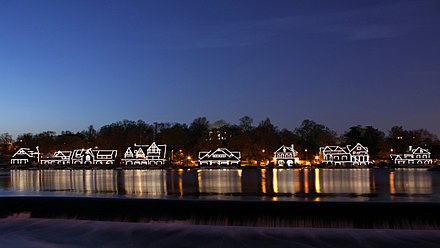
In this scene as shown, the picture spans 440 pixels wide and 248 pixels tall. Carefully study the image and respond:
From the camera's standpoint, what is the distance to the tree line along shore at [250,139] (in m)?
129

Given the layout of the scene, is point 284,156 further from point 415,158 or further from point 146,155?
point 146,155

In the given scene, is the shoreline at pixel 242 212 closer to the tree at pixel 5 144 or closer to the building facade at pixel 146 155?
the building facade at pixel 146 155

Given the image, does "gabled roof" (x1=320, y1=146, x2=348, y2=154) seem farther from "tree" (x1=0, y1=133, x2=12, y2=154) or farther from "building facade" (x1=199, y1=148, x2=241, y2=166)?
"tree" (x1=0, y1=133, x2=12, y2=154)

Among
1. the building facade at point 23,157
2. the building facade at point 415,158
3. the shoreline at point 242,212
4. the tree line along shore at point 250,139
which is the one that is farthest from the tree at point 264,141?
the shoreline at point 242,212

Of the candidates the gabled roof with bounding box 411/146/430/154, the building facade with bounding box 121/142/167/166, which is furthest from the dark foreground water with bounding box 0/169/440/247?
the gabled roof with bounding box 411/146/430/154

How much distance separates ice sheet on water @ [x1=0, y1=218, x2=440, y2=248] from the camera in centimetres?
1541

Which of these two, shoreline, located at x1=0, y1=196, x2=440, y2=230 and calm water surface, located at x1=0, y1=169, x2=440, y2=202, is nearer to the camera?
shoreline, located at x1=0, y1=196, x2=440, y2=230

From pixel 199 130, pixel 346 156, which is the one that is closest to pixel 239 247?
pixel 346 156

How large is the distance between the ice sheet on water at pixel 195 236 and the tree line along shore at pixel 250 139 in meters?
107

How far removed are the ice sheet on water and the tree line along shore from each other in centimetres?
10716

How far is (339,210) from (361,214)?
0.80 m

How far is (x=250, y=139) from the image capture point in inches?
4970

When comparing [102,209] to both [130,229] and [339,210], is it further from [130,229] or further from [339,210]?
[339,210]

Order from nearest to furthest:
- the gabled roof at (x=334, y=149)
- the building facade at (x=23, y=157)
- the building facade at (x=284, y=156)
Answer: the building facade at (x=284, y=156) < the gabled roof at (x=334, y=149) < the building facade at (x=23, y=157)
